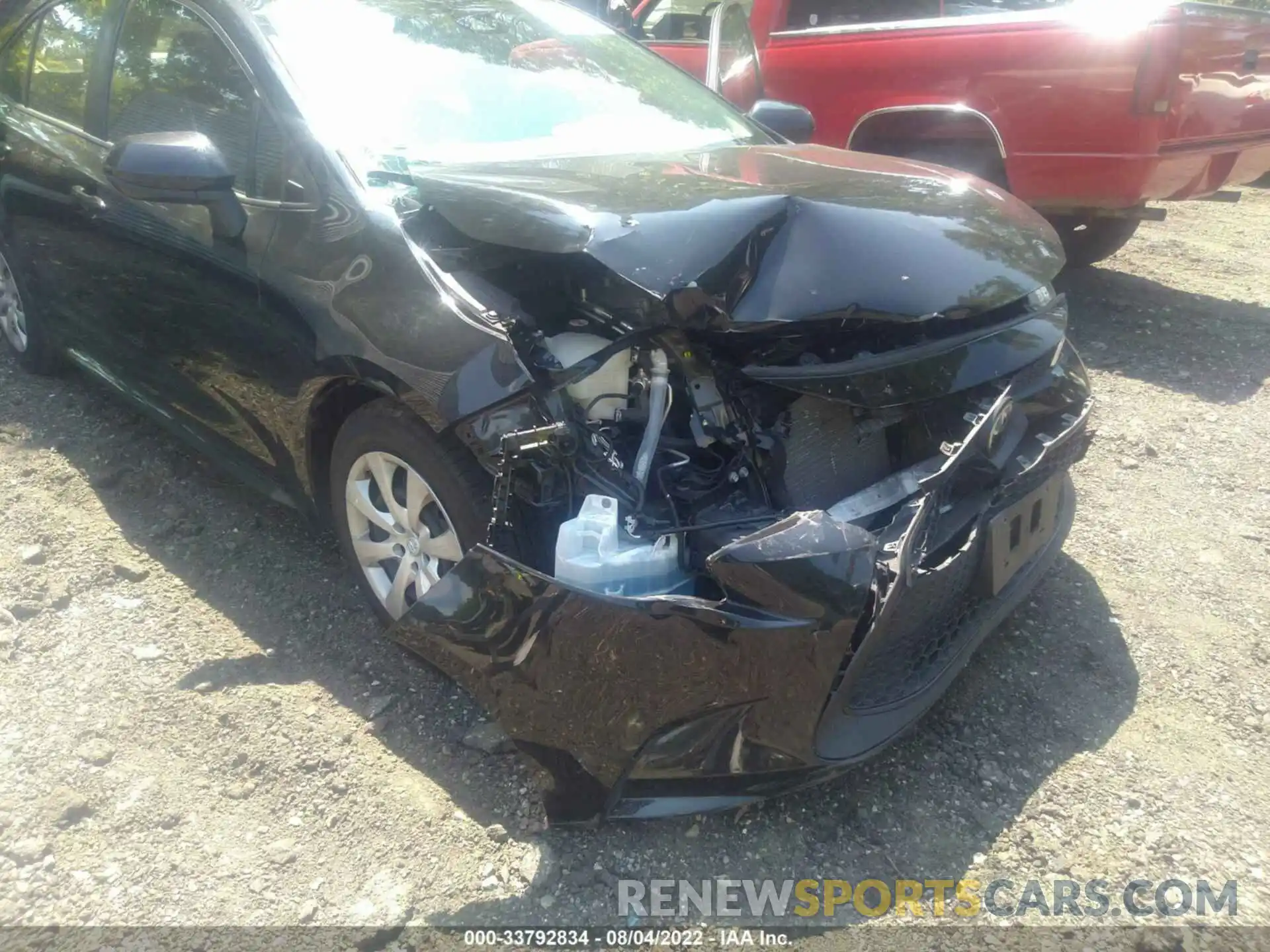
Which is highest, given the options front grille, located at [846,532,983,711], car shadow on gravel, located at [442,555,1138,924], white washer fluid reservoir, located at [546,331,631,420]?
Answer: white washer fluid reservoir, located at [546,331,631,420]

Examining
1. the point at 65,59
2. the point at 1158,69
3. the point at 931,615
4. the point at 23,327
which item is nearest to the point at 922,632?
the point at 931,615

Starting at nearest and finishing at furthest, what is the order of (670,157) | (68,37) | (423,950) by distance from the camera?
(423,950)
(670,157)
(68,37)

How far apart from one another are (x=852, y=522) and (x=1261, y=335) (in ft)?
14.4

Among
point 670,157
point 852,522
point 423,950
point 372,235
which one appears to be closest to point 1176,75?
point 670,157

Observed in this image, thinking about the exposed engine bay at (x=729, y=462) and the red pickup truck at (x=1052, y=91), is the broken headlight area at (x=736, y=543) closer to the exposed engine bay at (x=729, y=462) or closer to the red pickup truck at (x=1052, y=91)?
the exposed engine bay at (x=729, y=462)

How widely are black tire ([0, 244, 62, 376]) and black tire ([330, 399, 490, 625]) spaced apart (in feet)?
7.53

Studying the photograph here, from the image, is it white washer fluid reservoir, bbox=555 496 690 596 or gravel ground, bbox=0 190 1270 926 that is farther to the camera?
gravel ground, bbox=0 190 1270 926

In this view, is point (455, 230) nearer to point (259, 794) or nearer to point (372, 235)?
point (372, 235)

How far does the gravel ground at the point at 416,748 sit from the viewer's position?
2096mm

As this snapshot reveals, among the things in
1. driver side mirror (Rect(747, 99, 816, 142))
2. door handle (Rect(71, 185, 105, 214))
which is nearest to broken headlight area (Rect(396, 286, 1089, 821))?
driver side mirror (Rect(747, 99, 816, 142))

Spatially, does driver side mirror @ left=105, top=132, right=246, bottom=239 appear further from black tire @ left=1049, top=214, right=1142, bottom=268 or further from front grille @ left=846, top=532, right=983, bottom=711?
black tire @ left=1049, top=214, right=1142, bottom=268

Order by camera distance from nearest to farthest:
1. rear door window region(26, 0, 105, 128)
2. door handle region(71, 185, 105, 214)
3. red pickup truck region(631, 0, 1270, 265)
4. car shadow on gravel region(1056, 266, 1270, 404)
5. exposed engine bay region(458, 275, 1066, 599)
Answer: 1. exposed engine bay region(458, 275, 1066, 599)
2. door handle region(71, 185, 105, 214)
3. rear door window region(26, 0, 105, 128)
4. red pickup truck region(631, 0, 1270, 265)
5. car shadow on gravel region(1056, 266, 1270, 404)

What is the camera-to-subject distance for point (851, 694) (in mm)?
2072

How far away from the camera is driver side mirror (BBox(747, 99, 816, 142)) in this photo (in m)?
4.03
